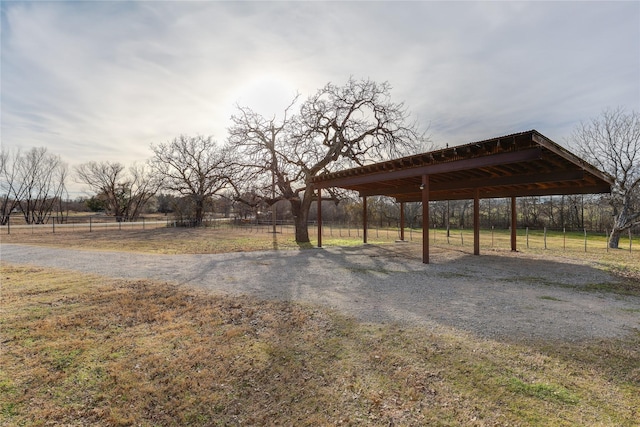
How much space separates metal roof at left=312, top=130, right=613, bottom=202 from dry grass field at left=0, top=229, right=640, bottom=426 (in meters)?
4.71

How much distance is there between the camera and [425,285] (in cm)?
655

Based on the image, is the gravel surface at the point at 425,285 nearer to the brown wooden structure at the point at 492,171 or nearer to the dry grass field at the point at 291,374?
the dry grass field at the point at 291,374

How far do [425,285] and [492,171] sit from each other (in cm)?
554

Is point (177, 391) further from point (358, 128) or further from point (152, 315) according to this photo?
point (358, 128)

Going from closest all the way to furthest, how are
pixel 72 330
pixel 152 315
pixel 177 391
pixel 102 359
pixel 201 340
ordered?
pixel 177 391, pixel 102 359, pixel 201 340, pixel 72 330, pixel 152 315

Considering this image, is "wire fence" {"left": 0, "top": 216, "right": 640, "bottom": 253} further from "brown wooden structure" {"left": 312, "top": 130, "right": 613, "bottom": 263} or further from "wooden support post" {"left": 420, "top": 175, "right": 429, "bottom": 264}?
"wooden support post" {"left": 420, "top": 175, "right": 429, "bottom": 264}

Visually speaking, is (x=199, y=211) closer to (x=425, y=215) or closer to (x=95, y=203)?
(x=95, y=203)

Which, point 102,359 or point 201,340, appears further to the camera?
point 201,340

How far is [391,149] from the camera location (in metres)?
15.2

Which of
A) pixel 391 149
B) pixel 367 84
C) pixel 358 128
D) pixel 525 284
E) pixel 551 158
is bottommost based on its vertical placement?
pixel 525 284

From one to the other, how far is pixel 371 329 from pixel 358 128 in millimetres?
13009

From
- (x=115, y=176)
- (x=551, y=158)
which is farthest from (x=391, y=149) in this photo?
(x=115, y=176)

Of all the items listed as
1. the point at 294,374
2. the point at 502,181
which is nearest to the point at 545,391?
the point at 294,374

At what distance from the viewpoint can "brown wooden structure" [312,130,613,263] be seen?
7.00 metres
